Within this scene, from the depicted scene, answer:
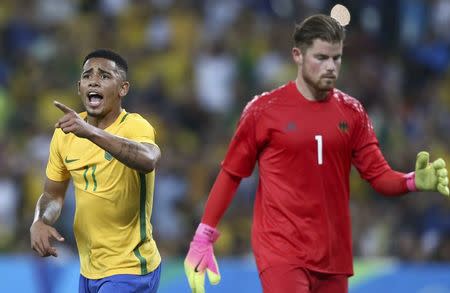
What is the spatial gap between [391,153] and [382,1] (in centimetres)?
267

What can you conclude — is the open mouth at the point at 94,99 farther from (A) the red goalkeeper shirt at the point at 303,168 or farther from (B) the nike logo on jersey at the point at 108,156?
(A) the red goalkeeper shirt at the point at 303,168

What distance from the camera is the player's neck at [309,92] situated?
7.62 metres

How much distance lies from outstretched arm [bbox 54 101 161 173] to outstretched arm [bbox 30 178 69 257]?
58cm

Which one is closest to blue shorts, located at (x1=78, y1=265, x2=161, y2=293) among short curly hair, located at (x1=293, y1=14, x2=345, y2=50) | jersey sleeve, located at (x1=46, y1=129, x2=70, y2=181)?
jersey sleeve, located at (x1=46, y1=129, x2=70, y2=181)

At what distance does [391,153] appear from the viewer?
13.5m

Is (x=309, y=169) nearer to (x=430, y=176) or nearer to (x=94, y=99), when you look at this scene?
(x=430, y=176)

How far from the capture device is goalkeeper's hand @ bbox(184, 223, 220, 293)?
772 centimetres

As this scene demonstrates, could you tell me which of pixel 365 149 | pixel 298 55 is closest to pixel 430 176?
pixel 365 149

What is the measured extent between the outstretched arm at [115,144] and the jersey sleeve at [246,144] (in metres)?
0.73

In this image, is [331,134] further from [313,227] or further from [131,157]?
[131,157]

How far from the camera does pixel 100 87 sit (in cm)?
723

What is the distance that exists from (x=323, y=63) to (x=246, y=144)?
0.69 meters

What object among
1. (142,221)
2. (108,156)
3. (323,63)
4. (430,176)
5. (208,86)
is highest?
(208,86)

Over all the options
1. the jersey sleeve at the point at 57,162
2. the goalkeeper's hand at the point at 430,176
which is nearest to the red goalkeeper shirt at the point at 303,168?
the goalkeeper's hand at the point at 430,176
